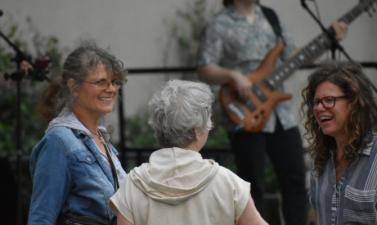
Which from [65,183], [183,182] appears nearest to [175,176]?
[183,182]

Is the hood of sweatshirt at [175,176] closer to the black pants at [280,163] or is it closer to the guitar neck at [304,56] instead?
the black pants at [280,163]

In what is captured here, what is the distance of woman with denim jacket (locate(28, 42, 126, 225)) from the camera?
4.01 metres

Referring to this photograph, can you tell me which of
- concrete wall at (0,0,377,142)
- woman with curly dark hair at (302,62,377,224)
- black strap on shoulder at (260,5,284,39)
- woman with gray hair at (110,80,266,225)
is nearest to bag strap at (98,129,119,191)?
woman with gray hair at (110,80,266,225)

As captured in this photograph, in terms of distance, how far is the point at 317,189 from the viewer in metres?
4.23

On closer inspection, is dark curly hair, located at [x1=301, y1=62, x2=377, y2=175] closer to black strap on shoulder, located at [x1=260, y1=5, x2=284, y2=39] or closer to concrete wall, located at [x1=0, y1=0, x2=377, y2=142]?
black strap on shoulder, located at [x1=260, y1=5, x2=284, y2=39]

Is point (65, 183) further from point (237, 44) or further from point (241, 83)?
point (237, 44)

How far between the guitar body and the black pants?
82mm

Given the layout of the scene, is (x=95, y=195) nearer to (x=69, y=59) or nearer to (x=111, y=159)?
(x=111, y=159)

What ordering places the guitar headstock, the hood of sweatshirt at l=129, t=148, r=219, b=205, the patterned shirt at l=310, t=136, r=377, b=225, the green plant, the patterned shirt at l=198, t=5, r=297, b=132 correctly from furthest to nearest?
the green plant, the guitar headstock, the patterned shirt at l=198, t=5, r=297, b=132, the patterned shirt at l=310, t=136, r=377, b=225, the hood of sweatshirt at l=129, t=148, r=219, b=205

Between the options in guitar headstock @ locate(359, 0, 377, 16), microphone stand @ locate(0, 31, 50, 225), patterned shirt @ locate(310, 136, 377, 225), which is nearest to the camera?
patterned shirt @ locate(310, 136, 377, 225)

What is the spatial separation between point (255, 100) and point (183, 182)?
10.2ft

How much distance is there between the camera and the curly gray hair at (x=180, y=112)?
11.8ft

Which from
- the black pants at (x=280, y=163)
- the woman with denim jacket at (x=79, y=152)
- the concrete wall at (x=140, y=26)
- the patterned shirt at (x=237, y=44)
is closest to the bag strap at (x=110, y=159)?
the woman with denim jacket at (x=79, y=152)

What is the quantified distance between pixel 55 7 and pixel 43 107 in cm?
412
